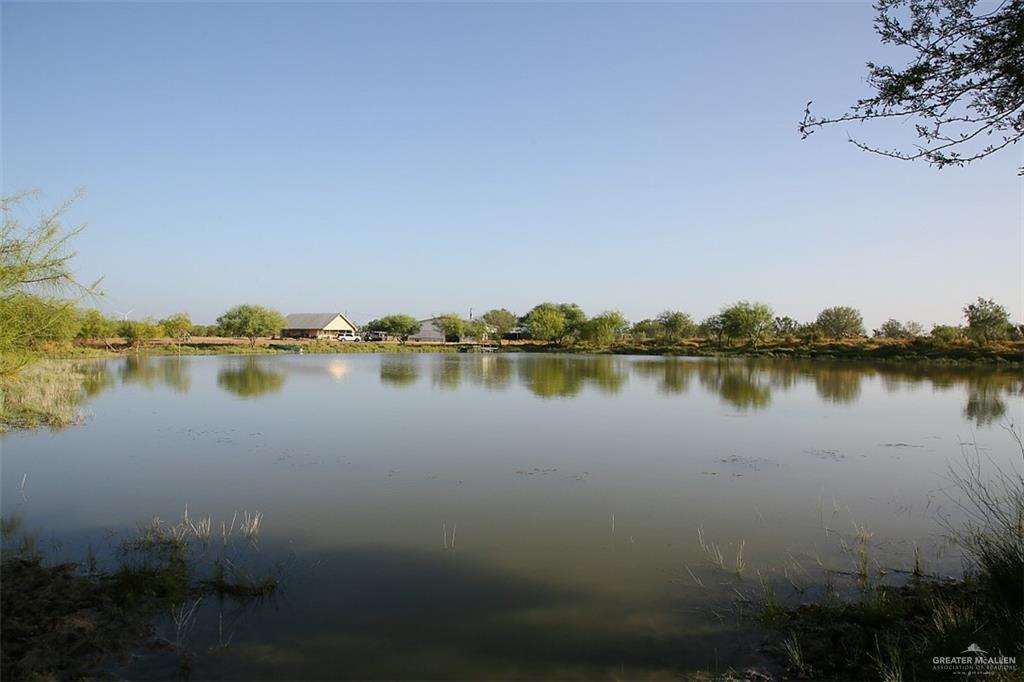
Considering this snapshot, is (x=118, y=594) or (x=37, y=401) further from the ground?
(x=37, y=401)

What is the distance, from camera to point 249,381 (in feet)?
94.6

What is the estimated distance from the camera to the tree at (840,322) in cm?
7631

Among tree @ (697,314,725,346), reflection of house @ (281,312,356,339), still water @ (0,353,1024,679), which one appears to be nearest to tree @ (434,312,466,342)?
reflection of house @ (281,312,356,339)

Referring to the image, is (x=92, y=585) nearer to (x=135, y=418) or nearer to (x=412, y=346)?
(x=135, y=418)

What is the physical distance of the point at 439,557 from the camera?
6.78m

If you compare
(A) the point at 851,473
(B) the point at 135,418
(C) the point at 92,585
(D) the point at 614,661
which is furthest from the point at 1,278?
(A) the point at 851,473

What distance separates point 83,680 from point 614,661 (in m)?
3.71

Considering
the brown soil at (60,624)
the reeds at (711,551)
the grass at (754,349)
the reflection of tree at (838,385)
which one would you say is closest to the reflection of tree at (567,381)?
the reflection of tree at (838,385)

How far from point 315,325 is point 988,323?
83570mm

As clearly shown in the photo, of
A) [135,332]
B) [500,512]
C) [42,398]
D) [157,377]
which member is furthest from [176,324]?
[500,512]

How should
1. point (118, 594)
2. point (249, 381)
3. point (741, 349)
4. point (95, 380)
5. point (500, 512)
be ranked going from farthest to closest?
1. point (741, 349)
2. point (249, 381)
3. point (95, 380)
4. point (500, 512)
5. point (118, 594)

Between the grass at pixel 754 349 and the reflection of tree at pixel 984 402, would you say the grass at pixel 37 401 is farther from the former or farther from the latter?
the reflection of tree at pixel 984 402

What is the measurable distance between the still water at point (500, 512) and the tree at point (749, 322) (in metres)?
47.4

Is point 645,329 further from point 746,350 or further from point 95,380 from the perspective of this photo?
point 95,380
